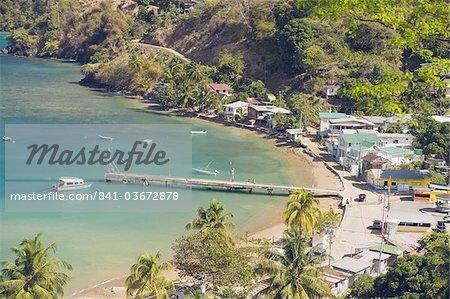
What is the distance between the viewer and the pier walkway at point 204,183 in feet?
125

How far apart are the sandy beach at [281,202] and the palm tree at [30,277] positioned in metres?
6.61

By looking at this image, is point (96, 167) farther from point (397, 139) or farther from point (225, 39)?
point (225, 39)

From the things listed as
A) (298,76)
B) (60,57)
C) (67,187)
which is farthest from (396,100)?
(60,57)

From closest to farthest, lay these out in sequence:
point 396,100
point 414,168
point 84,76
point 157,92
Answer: point 396,100
point 414,168
point 157,92
point 84,76

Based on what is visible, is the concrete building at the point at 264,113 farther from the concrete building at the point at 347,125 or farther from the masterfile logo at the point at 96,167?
the concrete building at the point at 347,125

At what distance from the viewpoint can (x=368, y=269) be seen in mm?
24703

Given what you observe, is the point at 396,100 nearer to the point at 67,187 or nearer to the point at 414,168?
the point at 67,187

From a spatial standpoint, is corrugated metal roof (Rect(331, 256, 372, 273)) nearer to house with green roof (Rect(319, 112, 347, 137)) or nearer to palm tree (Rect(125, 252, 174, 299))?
palm tree (Rect(125, 252, 174, 299))

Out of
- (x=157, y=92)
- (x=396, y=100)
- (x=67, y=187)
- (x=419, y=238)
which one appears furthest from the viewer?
(x=157, y=92)

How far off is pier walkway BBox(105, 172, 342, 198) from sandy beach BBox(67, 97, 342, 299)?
4.23 ft

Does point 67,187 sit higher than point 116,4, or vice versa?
point 116,4

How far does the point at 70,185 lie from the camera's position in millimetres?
37531

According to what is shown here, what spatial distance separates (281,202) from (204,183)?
5.03m

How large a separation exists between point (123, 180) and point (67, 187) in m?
3.51
